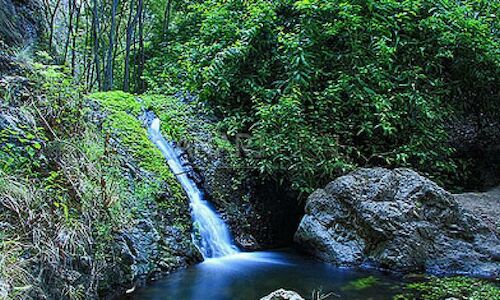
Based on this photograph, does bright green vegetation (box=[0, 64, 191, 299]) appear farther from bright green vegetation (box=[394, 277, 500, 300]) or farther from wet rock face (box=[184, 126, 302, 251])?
bright green vegetation (box=[394, 277, 500, 300])

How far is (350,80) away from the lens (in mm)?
6188

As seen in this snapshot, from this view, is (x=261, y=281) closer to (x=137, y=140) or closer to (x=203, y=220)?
(x=203, y=220)

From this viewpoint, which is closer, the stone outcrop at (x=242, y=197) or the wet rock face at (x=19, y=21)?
the wet rock face at (x=19, y=21)

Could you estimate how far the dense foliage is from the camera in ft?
19.5

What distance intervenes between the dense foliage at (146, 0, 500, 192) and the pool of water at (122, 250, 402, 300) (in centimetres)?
133

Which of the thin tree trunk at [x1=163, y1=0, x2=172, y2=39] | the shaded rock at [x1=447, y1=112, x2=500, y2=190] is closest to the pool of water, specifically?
the shaded rock at [x1=447, y1=112, x2=500, y2=190]

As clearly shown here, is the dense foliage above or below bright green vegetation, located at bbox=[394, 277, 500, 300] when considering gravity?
above

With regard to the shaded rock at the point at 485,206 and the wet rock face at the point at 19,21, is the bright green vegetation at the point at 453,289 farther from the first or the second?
the wet rock face at the point at 19,21

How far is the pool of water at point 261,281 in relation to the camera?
13.3ft

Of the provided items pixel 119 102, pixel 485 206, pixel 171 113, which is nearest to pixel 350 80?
pixel 485 206

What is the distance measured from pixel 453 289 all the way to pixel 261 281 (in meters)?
1.93

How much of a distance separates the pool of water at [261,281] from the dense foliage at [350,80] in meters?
1.33

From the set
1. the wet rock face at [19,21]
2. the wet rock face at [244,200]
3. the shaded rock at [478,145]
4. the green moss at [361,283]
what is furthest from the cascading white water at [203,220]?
the shaded rock at [478,145]

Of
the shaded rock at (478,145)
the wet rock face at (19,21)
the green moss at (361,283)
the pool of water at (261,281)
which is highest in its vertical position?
the wet rock face at (19,21)
